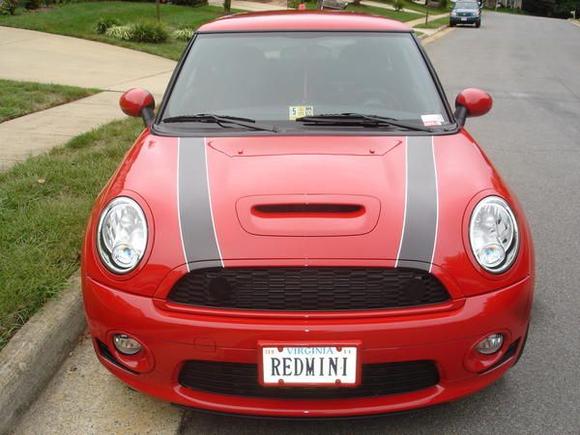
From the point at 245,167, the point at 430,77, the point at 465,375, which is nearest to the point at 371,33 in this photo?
the point at 430,77

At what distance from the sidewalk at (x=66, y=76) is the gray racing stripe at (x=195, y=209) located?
302cm

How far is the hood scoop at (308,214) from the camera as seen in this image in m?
2.26

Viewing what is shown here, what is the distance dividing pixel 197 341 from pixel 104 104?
6.28 m

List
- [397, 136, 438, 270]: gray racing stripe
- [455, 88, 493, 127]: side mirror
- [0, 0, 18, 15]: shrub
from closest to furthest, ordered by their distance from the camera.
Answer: [397, 136, 438, 270]: gray racing stripe
[455, 88, 493, 127]: side mirror
[0, 0, 18, 15]: shrub

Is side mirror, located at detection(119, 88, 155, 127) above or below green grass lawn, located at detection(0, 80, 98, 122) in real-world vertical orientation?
above

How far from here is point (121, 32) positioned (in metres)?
13.7

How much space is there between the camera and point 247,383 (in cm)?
226

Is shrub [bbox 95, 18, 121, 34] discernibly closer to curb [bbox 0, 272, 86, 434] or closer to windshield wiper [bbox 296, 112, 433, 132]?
curb [bbox 0, 272, 86, 434]

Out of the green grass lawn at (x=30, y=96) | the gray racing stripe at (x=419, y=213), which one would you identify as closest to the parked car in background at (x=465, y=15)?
the green grass lawn at (x=30, y=96)

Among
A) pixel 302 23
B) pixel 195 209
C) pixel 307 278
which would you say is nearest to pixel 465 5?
pixel 302 23

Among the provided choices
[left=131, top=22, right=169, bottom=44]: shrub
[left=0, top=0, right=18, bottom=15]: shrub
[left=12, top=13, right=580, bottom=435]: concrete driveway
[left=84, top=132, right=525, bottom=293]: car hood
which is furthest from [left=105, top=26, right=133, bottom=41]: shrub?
[left=84, top=132, right=525, bottom=293]: car hood

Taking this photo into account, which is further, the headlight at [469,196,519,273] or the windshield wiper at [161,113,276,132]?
the windshield wiper at [161,113,276,132]

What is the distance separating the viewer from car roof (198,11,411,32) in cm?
353

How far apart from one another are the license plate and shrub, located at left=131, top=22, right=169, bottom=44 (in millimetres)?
12475
